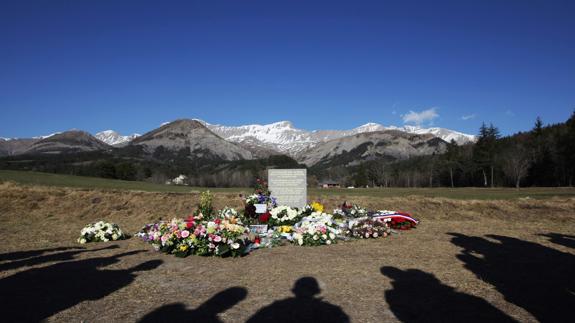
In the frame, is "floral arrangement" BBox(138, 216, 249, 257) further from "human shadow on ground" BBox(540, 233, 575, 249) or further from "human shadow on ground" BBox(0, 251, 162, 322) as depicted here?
"human shadow on ground" BBox(540, 233, 575, 249)

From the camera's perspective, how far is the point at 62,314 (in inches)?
238

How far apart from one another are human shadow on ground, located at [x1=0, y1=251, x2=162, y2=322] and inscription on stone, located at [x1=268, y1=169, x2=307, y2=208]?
957 cm

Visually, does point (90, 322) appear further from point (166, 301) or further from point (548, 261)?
point (548, 261)

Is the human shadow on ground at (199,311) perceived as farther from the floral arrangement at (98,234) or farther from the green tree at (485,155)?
the green tree at (485,155)

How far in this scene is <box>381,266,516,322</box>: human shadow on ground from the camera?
6.11 m

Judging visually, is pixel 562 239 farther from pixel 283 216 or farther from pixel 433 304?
pixel 283 216

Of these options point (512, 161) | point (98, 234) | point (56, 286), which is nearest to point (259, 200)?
point (98, 234)

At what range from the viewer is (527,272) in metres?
8.84

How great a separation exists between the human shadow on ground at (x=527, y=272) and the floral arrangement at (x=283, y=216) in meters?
6.06

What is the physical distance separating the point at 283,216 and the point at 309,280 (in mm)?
7565

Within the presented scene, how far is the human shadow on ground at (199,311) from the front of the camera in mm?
5978

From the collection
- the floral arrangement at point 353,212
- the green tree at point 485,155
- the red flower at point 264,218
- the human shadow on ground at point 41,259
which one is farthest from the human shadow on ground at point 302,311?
the green tree at point 485,155

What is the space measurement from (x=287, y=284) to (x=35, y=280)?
5.31 metres

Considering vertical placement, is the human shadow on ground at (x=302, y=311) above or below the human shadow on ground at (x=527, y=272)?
below
